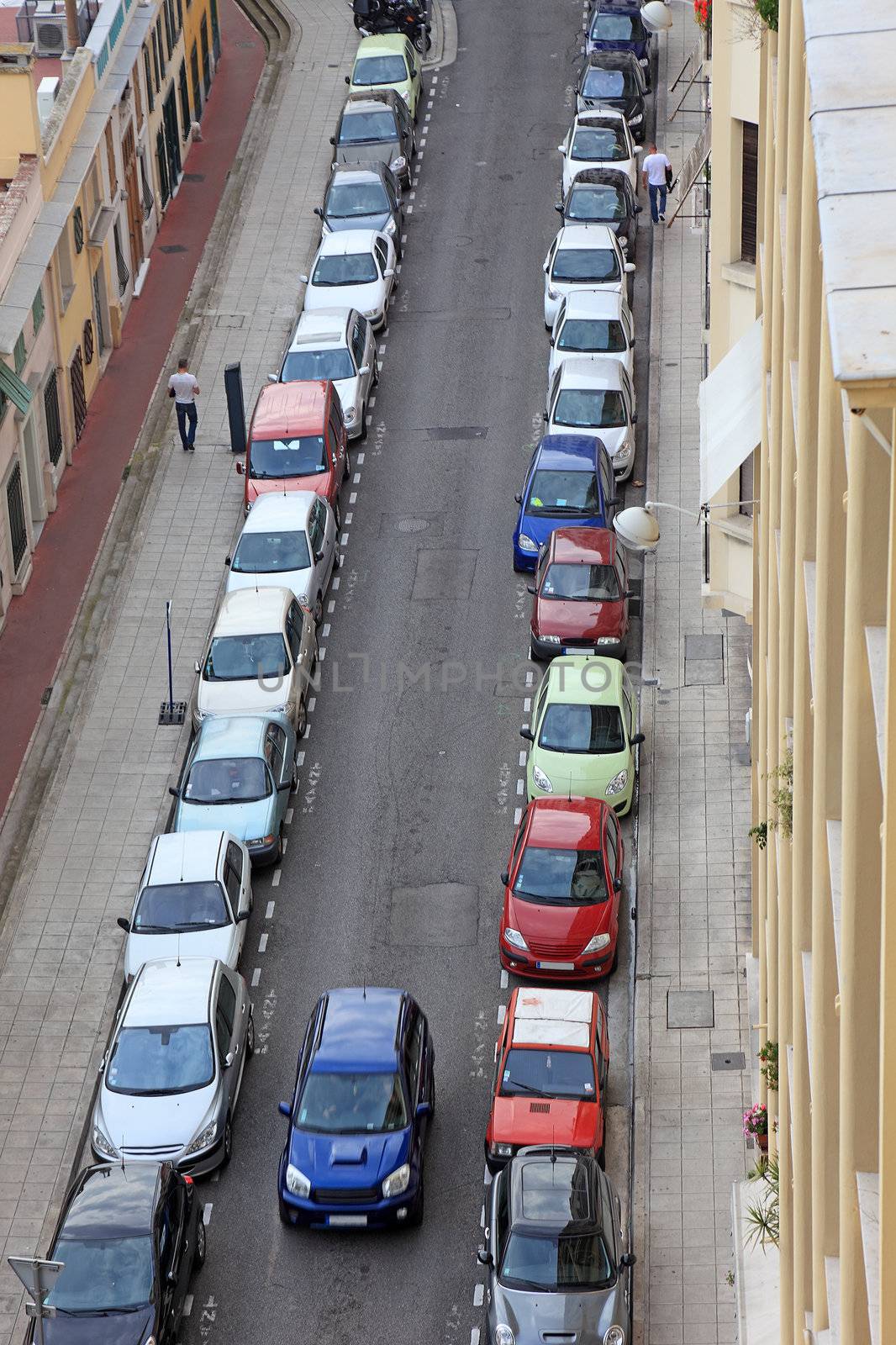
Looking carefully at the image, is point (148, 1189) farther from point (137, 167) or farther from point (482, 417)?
point (137, 167)

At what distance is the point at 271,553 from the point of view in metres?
35.1

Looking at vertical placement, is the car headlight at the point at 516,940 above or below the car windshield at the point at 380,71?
below

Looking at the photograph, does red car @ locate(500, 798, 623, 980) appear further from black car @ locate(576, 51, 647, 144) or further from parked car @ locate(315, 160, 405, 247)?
black car @ locate(576, 51, 647, 144)

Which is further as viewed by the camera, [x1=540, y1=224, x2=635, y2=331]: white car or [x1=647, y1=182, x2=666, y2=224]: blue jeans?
[x1=647, y1=182, x2=666, y2=224]: blue jeans

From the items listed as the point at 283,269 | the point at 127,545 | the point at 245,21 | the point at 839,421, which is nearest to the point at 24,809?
the point at 127,545

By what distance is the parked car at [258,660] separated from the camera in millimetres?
32250

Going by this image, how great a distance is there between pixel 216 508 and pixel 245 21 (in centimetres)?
2596

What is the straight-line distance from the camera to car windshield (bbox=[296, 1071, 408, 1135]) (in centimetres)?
2458

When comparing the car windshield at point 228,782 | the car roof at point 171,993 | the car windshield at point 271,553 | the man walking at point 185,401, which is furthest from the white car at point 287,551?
the car roof at point 171,993

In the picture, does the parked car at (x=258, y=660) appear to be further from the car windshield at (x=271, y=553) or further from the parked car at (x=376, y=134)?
the parked car at (x=376, y=134)

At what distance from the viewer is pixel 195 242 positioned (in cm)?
4903

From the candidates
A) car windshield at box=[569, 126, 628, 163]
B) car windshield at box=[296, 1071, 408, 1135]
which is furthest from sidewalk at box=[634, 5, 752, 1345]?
car windshield at box=[569, 126, 628, 163]

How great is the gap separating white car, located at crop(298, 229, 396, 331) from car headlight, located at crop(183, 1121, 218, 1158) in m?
21.6

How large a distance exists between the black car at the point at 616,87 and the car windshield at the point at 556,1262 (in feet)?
109
